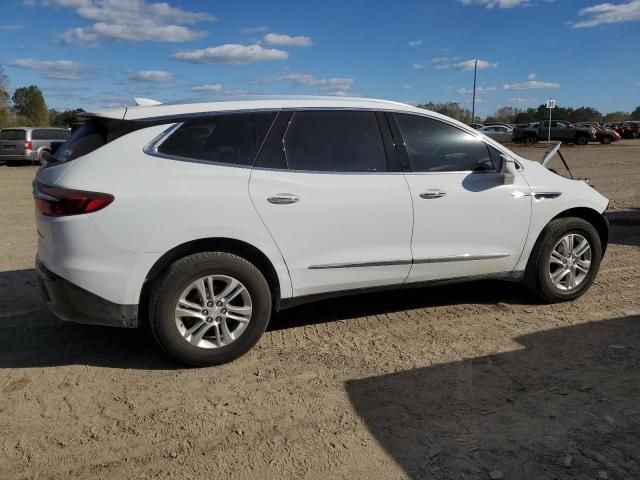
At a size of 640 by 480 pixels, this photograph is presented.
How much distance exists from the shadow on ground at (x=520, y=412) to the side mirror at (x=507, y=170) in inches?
51.0

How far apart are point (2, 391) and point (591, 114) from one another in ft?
307

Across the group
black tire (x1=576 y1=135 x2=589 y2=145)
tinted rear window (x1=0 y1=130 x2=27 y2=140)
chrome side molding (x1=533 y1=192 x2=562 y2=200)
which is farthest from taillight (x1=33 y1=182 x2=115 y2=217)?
black tire (x1=576 y1=135 x2=589 y2=145)

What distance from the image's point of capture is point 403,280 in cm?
438

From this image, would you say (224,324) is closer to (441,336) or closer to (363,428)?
(363,428)

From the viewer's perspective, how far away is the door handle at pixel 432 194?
168 inches

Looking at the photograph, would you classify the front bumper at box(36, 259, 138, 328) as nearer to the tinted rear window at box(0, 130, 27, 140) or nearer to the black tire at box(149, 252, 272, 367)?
the black tire at box(149, 252, 272, 367)

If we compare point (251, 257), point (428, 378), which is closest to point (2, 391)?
point (251, 257)

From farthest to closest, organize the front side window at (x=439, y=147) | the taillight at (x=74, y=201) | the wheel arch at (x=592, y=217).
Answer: the wheel arch at (x=592, y=217) → the front side window at (x=439, y=147) → the taillight at (x=74, y=201)

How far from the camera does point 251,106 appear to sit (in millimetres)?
3998

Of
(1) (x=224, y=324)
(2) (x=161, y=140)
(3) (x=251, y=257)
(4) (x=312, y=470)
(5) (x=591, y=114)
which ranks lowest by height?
(4) (x=312, y=470)

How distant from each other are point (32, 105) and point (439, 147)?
62.6 meters

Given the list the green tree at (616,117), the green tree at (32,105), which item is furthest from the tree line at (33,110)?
the green tree at (616,117)

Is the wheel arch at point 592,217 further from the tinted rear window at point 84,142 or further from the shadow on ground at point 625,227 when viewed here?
the tinted rear window at point 84,142

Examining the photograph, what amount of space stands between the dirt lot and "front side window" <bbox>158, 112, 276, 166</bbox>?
1442mm
